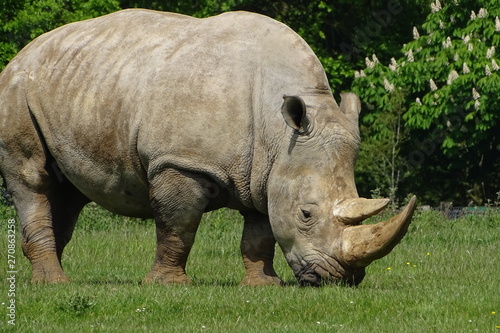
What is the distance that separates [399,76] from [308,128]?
1685 cm

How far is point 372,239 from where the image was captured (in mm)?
9438

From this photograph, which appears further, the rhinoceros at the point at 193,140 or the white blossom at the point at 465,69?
the white blossom at the point at 465,69

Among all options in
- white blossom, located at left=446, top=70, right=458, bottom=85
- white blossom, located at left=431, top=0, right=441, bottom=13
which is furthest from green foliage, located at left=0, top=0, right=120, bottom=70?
white blossom, located at left=446, top=70, right=458, bottom=85

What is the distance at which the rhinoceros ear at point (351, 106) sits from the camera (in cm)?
1032

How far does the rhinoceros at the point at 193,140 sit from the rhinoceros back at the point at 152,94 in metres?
0.01

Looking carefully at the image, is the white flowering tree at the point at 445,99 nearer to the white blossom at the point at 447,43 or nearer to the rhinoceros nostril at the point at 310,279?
the white blossom at the point at 447,43

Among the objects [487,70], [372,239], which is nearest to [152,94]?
[372,239]

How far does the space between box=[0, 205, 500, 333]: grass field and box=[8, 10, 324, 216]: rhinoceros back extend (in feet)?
3.26

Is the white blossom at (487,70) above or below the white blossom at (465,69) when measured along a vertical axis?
above

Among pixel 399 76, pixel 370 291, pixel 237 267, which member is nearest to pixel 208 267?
pixel 237 267

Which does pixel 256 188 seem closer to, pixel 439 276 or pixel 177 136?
pixel 177 136

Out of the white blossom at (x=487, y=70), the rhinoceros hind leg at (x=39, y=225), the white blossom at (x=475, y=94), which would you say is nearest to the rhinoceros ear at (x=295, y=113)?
the rhinoceros hind leg at (x=39, y=225)

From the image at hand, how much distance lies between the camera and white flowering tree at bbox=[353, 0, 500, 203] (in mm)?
24859

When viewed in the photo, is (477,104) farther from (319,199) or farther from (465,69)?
(319,199)
